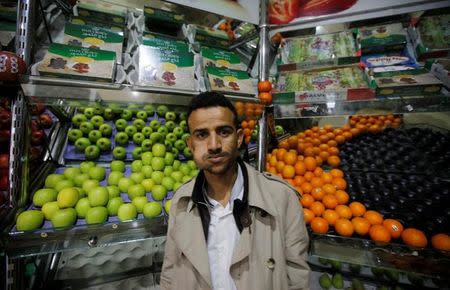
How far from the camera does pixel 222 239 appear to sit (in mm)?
1237

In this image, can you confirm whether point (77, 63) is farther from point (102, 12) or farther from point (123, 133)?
point (102, 12)

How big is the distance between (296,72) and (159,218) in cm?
191

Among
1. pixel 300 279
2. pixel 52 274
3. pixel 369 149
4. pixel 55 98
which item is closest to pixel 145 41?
pixel 55 98

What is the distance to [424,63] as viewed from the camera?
6.03 ft

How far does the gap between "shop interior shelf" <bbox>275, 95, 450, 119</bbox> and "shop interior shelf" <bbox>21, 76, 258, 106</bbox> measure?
91 centimetres

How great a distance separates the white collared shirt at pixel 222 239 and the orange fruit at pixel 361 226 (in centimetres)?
92

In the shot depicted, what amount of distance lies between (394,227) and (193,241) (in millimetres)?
1389

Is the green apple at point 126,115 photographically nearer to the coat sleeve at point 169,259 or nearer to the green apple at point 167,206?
the green apple at point 167,206

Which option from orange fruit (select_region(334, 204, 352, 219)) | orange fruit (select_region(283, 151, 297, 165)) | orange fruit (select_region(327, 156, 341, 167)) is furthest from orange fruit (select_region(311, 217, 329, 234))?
orange fruit (select_region(327, 156, 341, 167))

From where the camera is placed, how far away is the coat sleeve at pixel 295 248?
1.22 metres

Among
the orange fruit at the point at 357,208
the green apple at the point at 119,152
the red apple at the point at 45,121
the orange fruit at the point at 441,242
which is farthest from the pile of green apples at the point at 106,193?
the orange fruit at the point at 441,242

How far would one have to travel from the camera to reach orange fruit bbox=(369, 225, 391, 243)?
4.61 feet

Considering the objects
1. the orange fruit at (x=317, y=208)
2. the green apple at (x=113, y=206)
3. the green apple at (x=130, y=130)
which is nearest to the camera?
the green apple at (x=113, y=206)

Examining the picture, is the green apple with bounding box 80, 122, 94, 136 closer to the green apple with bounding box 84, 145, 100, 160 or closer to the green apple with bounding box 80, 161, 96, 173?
the green apple with bounding box 84, 145, 100, 160
